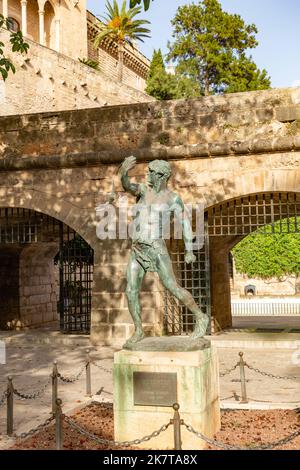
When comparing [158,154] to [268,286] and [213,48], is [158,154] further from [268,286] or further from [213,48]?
[213,48]

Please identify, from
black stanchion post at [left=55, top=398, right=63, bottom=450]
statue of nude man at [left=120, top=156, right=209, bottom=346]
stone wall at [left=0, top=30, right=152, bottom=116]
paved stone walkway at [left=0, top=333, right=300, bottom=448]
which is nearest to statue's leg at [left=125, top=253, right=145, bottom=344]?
statue of nude man at [left=120, top=156, right=209, bottom=346]

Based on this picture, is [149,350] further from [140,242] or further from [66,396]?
[66,396]

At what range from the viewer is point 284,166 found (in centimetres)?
988

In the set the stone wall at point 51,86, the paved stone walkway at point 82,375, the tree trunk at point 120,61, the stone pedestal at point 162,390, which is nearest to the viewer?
the stone pedestal at point 162,390

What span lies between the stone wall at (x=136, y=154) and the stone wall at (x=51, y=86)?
42.1 ft

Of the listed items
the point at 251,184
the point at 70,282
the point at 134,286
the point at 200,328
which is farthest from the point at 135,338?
the point at 70,282

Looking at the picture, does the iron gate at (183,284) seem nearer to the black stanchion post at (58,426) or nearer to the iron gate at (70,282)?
the iron gate at (70,282)

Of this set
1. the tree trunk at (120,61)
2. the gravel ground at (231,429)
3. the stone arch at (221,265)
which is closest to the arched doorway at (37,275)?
the stone arch at (221,265)

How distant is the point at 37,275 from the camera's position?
1467cm

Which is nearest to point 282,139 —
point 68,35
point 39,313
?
point 39,313

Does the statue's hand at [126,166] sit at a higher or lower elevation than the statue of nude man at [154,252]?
higher

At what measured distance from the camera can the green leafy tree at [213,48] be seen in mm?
33438

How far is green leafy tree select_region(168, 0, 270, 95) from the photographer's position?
33.4 metres

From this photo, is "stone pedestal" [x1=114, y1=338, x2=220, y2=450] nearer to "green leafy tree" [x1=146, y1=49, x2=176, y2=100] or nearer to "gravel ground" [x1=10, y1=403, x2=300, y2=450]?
"gravel ground" [x1=10, y1=403, x2=300, y2=450]
